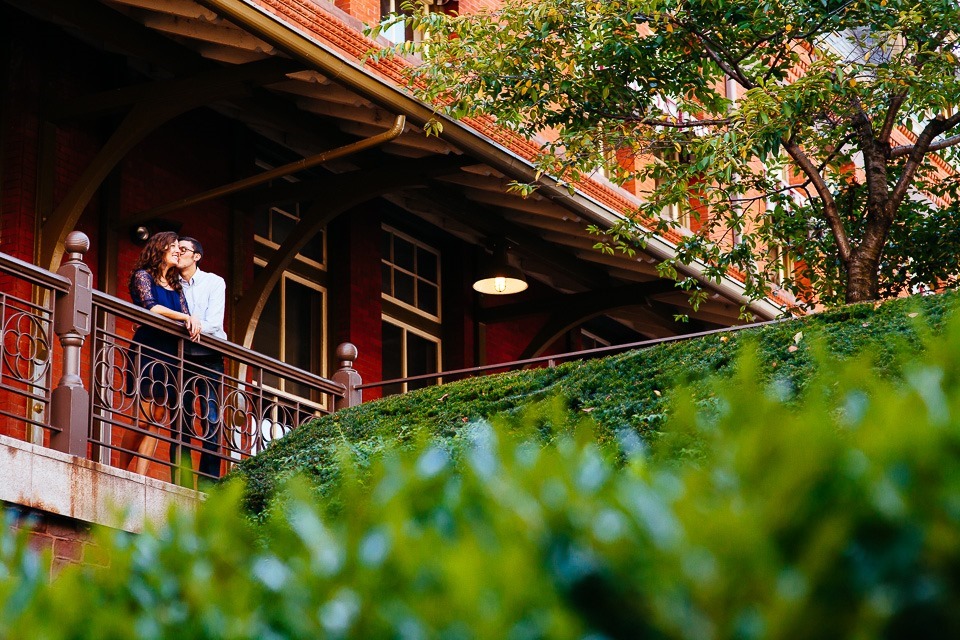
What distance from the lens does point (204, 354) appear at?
9445 mm

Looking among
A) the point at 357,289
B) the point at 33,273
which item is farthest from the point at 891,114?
the point at 33,273

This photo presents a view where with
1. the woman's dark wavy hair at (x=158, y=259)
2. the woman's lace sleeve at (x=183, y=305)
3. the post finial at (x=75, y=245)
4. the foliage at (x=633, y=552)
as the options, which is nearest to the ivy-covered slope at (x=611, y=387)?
the woman's lace sleeve at (x=183, y=305)

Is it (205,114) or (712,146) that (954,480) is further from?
(205,114)

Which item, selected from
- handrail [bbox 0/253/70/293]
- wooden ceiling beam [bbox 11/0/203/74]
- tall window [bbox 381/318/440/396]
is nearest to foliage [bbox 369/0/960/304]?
wooden ceiling beam [bbox 11/0/203/74]

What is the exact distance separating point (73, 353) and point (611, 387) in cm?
310

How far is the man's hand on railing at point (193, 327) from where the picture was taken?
906cm

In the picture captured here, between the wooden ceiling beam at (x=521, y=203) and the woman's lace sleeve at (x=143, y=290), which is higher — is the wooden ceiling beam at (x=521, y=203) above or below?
above

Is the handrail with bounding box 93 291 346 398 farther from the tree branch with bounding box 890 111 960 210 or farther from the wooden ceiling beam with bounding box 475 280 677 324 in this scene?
the tree branch with bounding box 890 111 960 210

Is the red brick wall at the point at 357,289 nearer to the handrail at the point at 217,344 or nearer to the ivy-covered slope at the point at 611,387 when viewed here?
the handrail at the point at 217,344

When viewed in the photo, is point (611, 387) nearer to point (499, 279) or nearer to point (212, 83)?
point (212, 83)

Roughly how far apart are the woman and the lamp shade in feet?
17.6

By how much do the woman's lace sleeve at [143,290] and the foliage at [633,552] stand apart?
6.85 meters

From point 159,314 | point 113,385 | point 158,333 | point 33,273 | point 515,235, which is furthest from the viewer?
point 515,235

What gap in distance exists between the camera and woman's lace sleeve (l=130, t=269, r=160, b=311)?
360 inches
